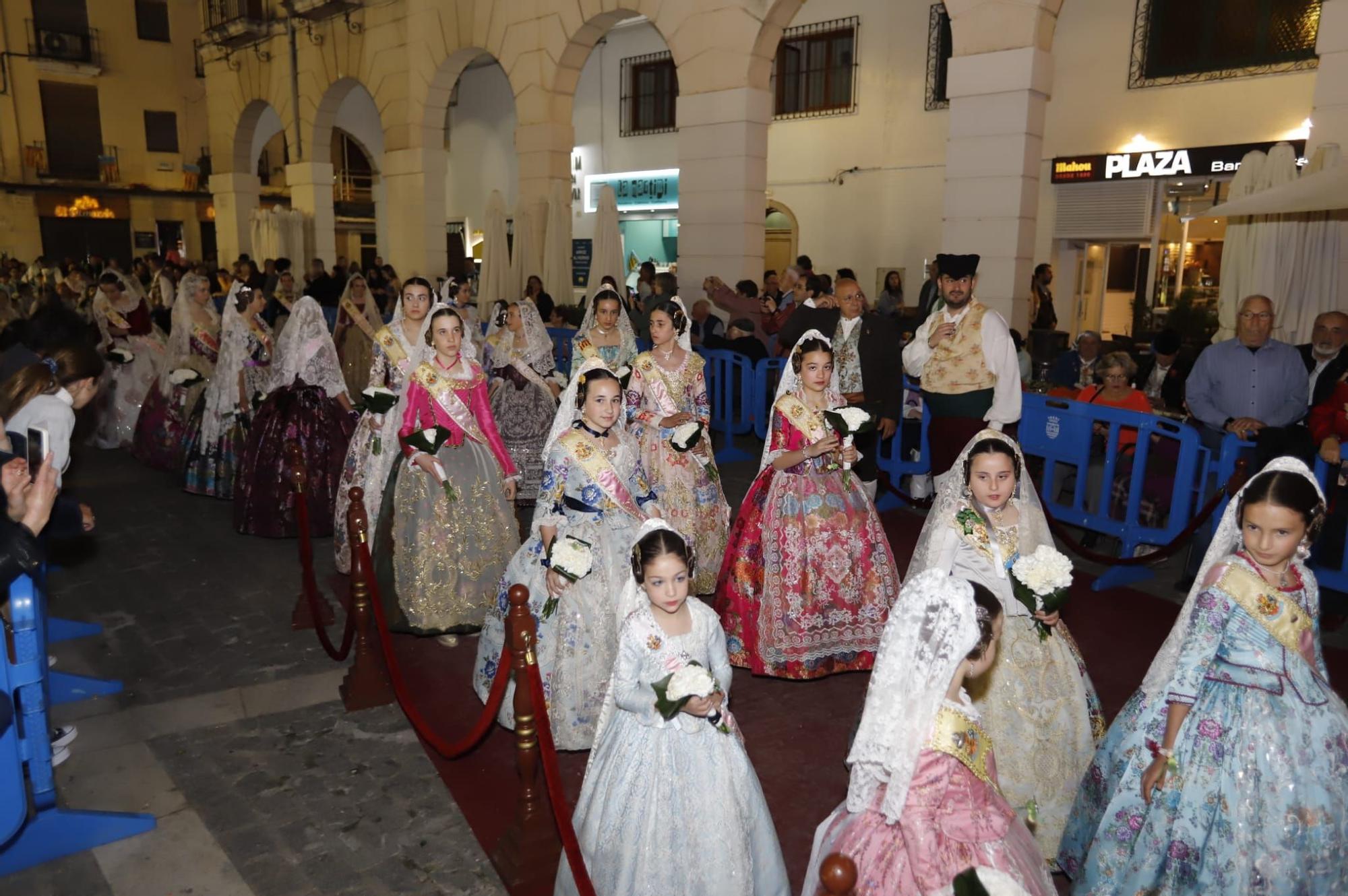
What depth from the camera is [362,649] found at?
518cm

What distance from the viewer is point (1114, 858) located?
3.24 meters

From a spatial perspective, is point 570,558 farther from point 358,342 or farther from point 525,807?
point 358,342

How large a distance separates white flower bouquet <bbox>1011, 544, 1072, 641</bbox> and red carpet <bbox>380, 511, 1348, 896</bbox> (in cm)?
139

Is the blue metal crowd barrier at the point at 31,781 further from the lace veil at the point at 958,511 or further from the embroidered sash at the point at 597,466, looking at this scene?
the lace veil at the point at 958,511

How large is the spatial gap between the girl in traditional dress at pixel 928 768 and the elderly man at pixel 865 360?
16.0 feet

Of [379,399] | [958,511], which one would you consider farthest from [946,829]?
[379,399]

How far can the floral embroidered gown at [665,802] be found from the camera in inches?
125

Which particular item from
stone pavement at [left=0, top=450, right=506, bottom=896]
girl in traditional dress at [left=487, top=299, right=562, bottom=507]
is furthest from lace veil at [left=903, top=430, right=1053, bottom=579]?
girl in traditional dress at [left=487, top=299, right=562, bottom=507]

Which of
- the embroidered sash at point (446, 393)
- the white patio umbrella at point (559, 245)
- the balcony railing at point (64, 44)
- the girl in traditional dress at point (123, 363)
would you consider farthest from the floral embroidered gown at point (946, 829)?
the balcony railing at point (64, 44)

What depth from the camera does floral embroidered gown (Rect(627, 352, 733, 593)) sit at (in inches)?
257

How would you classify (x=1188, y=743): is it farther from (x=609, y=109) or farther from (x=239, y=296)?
(x=609, y=109)

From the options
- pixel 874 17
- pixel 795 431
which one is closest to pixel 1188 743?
pixel 795 431

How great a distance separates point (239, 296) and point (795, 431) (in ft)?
18.7

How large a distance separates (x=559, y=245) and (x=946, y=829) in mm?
12866
